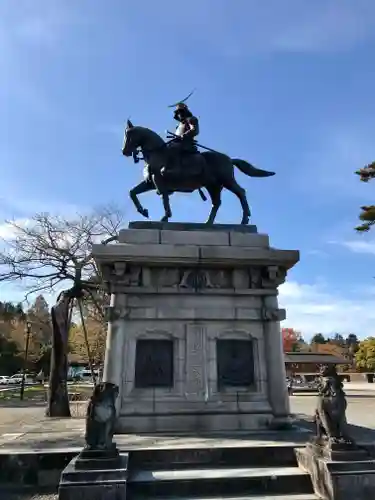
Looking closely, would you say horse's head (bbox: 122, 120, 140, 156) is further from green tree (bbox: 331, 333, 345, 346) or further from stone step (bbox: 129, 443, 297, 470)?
green tree (bbox: 331, 333, 345, 346)

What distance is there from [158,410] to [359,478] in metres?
4.29

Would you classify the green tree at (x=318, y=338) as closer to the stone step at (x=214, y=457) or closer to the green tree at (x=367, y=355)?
the green tree at (x=367, y=355)

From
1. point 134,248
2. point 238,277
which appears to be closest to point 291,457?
point 238,277

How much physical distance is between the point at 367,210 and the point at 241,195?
1784cm

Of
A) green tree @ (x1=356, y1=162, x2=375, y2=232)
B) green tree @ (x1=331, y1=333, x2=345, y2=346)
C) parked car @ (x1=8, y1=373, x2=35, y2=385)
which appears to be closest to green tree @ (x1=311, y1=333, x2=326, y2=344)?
green tree @ (x1=331, y1=333, x2=345, y2=346)

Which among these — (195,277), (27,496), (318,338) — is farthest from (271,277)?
(318,338)

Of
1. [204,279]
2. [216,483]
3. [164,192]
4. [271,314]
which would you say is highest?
[164,192]

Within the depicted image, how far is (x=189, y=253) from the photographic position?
9891 mm

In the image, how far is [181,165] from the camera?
11211 mm

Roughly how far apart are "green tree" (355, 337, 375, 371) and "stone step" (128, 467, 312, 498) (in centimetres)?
5743

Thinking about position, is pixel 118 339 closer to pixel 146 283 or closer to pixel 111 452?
pixel 146 283

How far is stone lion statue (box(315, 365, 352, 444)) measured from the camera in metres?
6.36

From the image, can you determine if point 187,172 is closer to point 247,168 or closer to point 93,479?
point 247,168

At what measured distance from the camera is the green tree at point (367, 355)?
59031 millimetres
